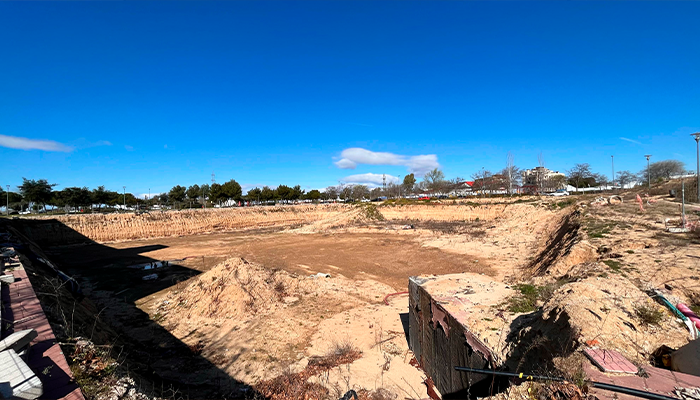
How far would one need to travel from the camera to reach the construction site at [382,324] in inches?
152

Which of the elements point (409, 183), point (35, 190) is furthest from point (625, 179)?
point (35, 190)

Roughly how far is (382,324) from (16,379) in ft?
29.5

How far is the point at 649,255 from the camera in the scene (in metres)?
9.85

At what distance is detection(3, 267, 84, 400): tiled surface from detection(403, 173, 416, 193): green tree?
90.8 metres

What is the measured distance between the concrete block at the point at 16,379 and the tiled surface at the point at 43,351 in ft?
0.83

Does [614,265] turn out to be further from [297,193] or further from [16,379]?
[297,193]

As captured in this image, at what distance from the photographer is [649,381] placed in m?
3.36

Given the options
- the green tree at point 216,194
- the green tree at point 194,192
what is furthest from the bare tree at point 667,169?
the green tree at point 194,192

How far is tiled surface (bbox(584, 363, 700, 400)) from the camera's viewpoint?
3.13 m

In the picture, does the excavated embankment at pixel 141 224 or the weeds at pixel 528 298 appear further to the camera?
the excavated embankment at pixel 141 224

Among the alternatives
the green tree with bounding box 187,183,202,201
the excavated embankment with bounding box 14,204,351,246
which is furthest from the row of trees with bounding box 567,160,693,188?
the green tree with bounding box 187,183,202,201

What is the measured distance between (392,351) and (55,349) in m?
7.57

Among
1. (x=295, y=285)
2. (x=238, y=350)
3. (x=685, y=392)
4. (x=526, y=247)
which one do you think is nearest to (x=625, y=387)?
(x=685, y=392)

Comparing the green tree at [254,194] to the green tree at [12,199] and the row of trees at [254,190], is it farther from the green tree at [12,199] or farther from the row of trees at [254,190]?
the green tree at [12,199]
